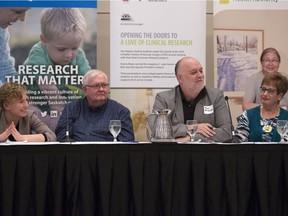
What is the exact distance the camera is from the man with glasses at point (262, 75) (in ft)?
15.7

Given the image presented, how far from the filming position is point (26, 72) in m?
4.62

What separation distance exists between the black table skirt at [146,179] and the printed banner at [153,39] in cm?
223

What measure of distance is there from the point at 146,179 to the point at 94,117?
1.35m

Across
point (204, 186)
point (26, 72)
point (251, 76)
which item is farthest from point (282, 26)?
point (204, 186)

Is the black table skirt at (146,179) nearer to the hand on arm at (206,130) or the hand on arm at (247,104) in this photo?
the hand on arm at (206,130)

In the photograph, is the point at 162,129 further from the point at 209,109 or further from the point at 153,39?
the point at 153,39

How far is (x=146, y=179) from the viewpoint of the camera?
2535 mm

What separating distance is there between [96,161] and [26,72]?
2.32m

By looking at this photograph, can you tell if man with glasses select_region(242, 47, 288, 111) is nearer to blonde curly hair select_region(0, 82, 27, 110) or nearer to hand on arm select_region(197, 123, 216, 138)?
hand on arm select_region(197, 123, 216, 138)

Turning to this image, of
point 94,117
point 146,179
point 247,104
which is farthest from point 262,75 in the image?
point 146,179

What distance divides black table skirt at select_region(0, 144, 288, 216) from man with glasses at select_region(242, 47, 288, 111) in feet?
7.39

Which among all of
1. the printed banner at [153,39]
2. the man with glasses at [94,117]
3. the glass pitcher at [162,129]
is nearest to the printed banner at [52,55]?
the printed banner at [153,39]

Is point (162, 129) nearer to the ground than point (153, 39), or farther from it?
nearer to the ground

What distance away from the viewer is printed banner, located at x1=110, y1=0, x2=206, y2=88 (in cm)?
473
